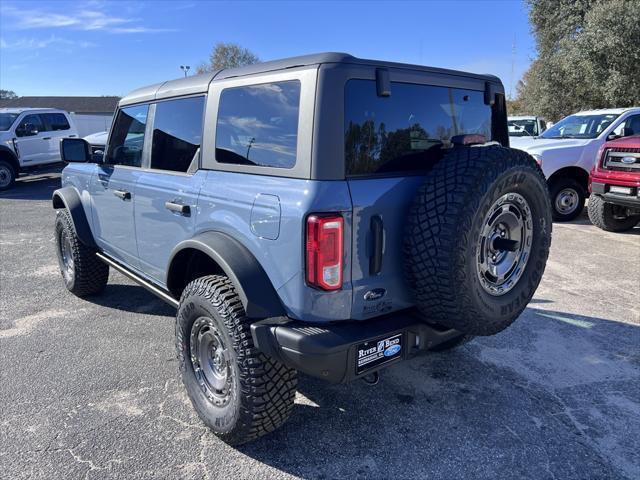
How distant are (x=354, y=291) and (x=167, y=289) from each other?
5.24 ft

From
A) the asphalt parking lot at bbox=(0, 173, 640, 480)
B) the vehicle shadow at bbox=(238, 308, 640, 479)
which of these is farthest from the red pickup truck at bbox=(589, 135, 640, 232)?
the vehicle shadow at bbox=(238, 308, 640, 479)

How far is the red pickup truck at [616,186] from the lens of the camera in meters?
6.90

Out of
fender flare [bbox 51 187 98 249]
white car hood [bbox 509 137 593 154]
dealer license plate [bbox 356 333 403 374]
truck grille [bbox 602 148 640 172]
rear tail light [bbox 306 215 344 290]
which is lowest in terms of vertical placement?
dealer license plate [bbox 356 333 403 374]

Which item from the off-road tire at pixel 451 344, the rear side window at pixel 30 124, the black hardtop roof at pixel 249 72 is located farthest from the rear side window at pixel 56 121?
the off-road tire at pixel 451 344

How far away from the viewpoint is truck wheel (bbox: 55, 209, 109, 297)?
4562 millimetres

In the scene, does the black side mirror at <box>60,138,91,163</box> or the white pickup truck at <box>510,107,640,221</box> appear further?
the white pickup truck at <box>510,107,640,221</box>

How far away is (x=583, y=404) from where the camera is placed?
303cm

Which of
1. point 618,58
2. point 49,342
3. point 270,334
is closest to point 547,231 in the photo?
point 270,334

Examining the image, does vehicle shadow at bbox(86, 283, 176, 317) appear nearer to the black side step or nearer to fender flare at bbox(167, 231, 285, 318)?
the black side step

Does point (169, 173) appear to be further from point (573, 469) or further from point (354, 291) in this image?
point (573, 469)

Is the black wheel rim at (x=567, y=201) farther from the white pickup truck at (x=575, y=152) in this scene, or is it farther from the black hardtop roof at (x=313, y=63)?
the black hardtop roof at (x=313, y=63)

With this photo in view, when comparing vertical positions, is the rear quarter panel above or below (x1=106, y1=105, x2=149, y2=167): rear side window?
below

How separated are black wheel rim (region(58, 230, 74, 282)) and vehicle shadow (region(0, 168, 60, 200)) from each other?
8.19 meters

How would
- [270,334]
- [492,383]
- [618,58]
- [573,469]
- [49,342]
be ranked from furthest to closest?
[618,58] → [49,342] → [492,383] → [573,469] → [270,334]
